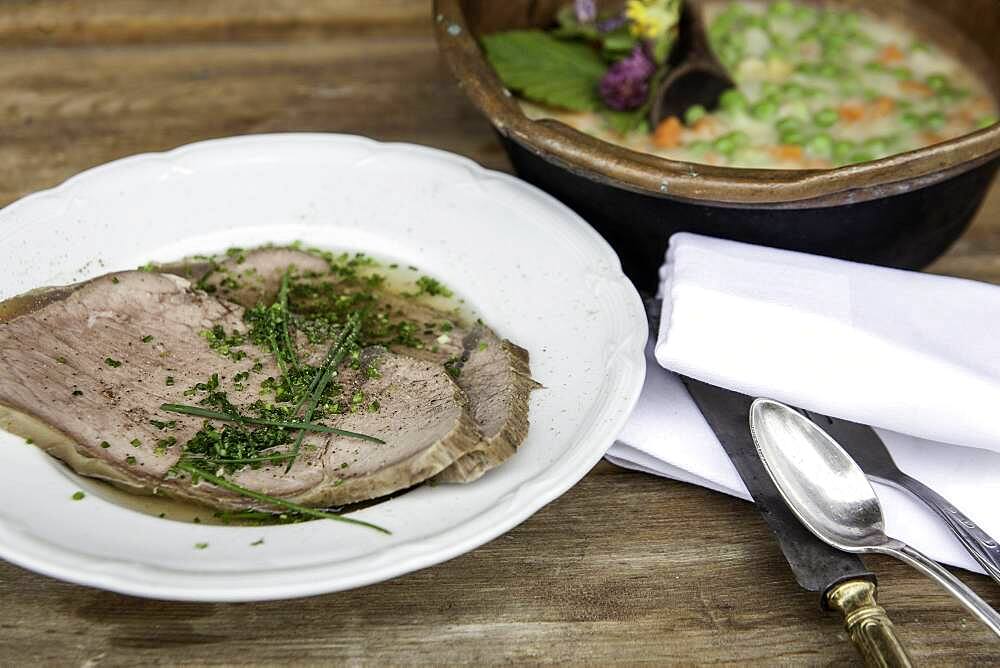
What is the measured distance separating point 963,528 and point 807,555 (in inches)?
11.2

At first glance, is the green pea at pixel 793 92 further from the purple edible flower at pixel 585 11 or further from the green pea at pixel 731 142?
the purple edible flower at pixel 585 11

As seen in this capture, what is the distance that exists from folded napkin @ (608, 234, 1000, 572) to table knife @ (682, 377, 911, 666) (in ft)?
0.13

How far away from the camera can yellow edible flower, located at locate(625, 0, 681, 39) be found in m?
2.58

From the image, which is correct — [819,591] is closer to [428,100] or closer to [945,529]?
[945,529]

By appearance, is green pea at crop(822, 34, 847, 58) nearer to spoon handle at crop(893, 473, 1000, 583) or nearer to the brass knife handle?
spoon handle at crop(893, 473, 1000, 583)

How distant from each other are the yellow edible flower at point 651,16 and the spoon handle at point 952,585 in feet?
5.16

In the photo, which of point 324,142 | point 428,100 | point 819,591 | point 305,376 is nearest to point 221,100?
point 428,100

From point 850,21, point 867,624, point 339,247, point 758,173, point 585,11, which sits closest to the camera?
point 867,624

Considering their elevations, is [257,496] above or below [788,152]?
below

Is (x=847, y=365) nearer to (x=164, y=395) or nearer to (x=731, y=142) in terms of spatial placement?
(x=731, y=142)

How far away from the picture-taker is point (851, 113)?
2.62 m

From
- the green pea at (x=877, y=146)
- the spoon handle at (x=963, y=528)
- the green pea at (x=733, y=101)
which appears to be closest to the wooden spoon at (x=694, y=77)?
the green pea at (x=733, y=101)

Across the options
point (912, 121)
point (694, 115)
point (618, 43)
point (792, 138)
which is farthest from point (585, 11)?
point (912, 121)

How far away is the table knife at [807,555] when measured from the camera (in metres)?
1.40
